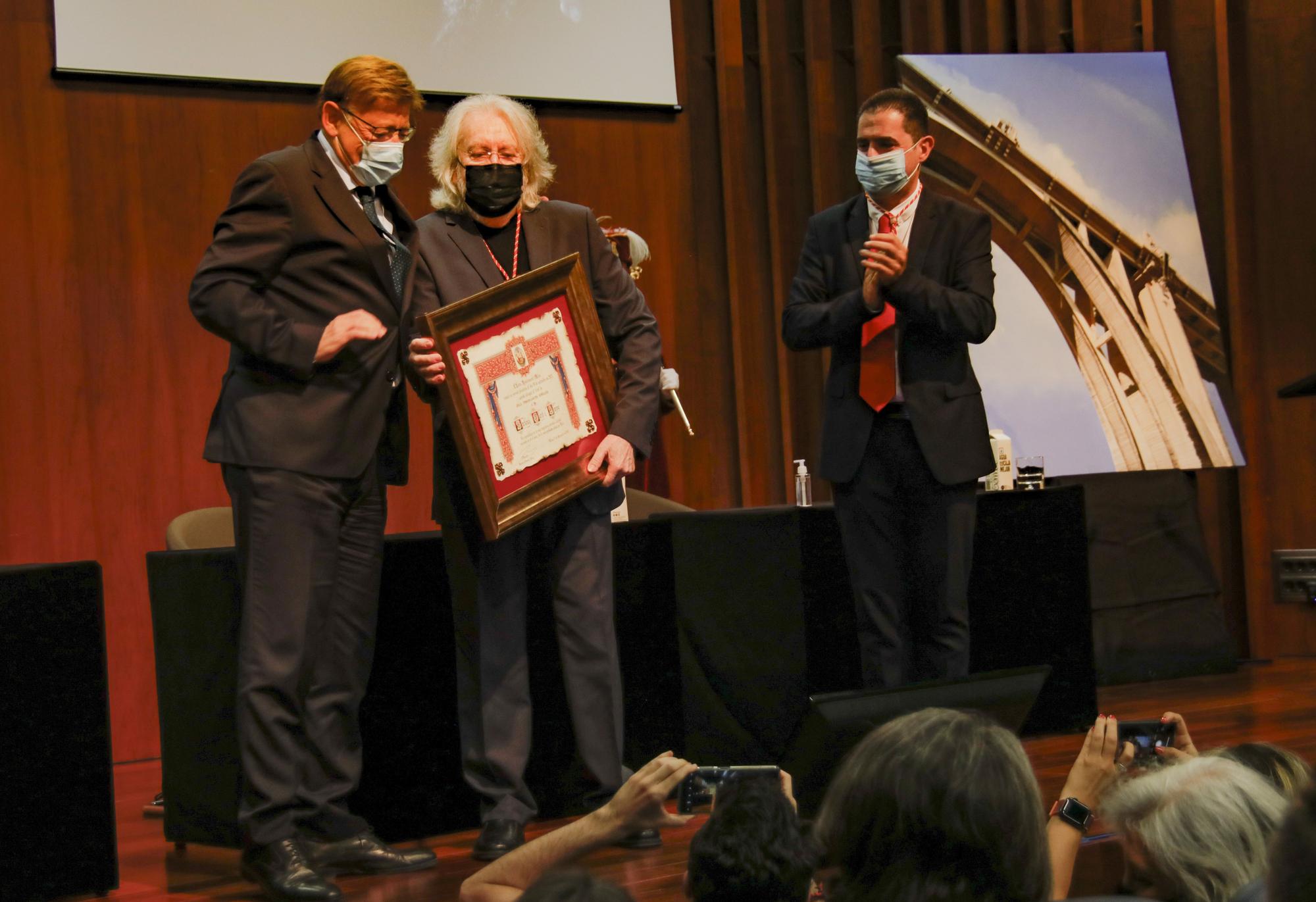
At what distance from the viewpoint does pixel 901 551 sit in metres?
3.19

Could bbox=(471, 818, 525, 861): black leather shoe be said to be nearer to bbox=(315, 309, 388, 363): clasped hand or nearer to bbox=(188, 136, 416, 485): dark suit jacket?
bbox=(188, 136, 416, 485): dark suit jacket

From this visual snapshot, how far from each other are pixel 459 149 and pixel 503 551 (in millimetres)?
876

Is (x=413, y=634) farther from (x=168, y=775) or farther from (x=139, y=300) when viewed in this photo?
(x=139, y=300)

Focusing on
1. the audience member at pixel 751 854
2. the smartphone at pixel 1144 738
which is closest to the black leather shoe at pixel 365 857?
the smartphone at pixel 1144 738

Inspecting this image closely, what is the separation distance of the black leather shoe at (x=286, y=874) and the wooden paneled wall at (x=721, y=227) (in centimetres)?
227

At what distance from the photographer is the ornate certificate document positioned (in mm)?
2842

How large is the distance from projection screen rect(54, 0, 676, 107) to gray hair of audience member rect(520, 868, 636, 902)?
428cm

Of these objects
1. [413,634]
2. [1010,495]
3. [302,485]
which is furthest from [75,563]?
[1010,495]

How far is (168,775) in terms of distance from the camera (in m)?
3.06

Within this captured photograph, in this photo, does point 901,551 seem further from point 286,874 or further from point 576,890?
point 576,890

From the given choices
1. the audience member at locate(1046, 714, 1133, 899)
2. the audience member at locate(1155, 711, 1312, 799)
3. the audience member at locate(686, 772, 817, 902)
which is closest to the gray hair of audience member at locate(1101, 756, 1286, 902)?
the audience member at locate(1155, 711, 1312, 799)

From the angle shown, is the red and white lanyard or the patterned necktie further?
the red and white lanyard

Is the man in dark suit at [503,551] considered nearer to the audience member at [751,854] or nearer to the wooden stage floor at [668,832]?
the wooden stage floor at [668,832]

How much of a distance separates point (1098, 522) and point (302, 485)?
3.43 m
